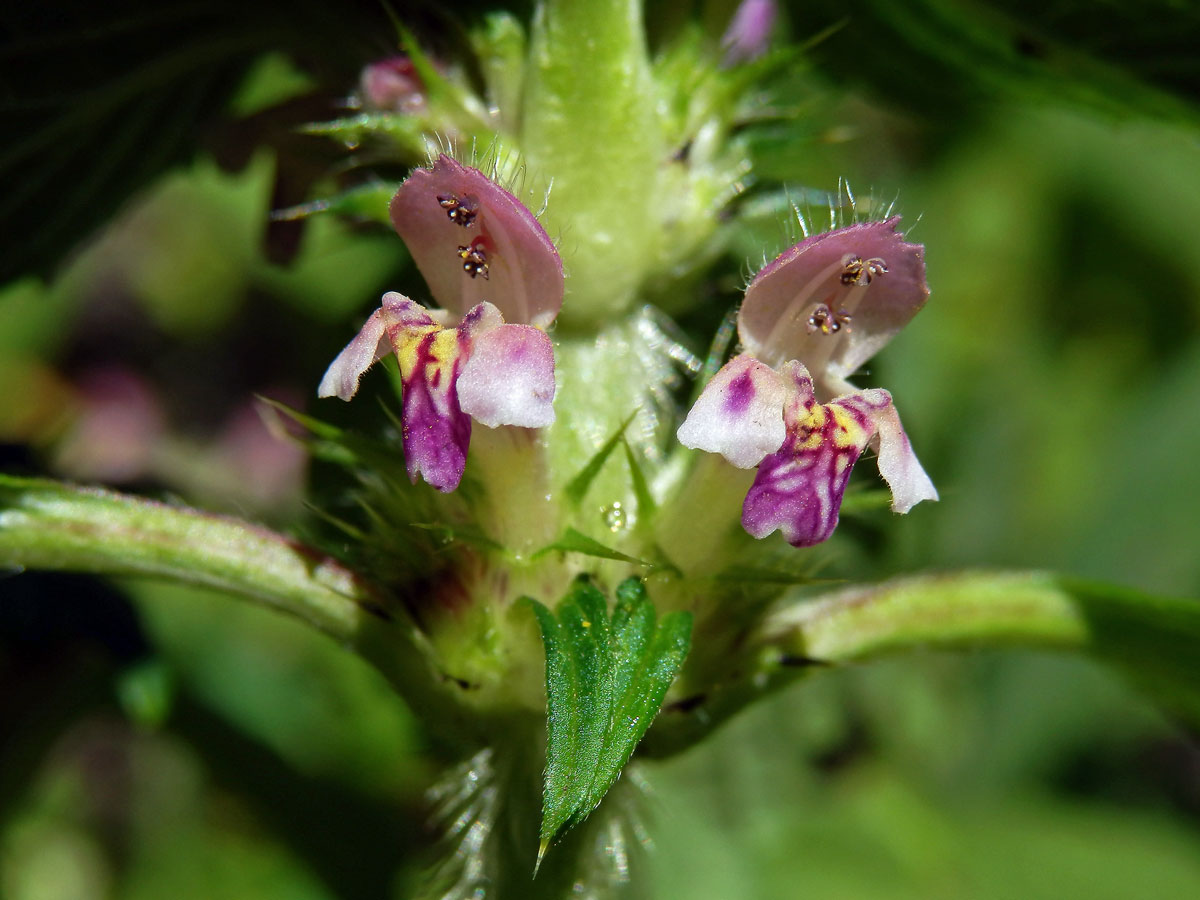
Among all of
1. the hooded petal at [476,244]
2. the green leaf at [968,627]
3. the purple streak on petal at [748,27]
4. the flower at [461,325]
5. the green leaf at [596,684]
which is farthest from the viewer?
the purple streak on petal at [748,27]

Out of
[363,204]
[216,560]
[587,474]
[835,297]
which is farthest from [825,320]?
[216,560]

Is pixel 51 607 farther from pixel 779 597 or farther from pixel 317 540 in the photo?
pixel 779 597

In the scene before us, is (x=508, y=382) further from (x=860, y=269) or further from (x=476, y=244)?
(x=860, y=269)

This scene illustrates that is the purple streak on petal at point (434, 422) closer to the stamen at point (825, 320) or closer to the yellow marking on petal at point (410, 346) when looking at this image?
the yellow marking on petal at point (410, 346)

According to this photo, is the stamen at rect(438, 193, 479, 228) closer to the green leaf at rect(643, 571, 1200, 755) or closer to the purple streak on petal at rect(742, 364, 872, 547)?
the purple streak on petal at rect(742, 364, 872, 547)

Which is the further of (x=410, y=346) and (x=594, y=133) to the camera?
(x=594, y=133)

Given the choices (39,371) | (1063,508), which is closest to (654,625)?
(1063,508)

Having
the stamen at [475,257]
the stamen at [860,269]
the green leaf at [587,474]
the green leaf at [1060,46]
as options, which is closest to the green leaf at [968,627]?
the green leaf at [587,474]
